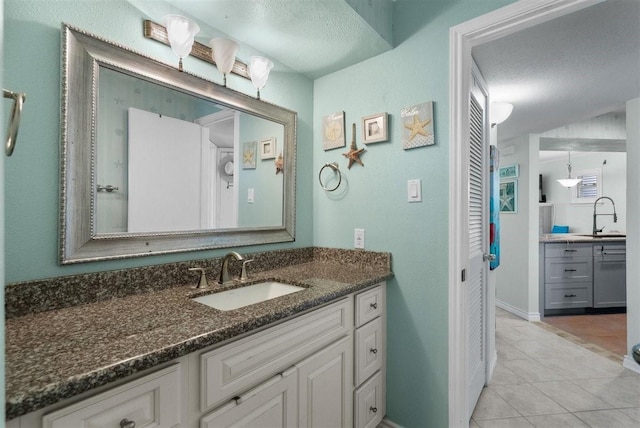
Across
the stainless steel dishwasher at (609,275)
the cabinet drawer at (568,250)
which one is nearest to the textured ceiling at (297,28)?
the cabinet drawer at (568,250)

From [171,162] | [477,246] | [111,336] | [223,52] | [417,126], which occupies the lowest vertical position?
[111,336]

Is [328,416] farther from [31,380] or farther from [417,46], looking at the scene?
[417,46]

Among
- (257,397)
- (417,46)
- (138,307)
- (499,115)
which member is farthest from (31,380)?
(499,115)

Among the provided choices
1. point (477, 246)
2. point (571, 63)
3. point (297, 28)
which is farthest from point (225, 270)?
point (571, 63)

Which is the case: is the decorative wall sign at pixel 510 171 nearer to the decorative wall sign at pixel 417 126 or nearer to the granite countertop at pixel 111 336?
the decorative wall sign at pixel 417 126

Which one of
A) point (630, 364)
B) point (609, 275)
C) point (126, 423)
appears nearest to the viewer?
point (126, 423)

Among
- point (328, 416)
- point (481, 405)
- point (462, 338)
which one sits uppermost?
point (462, 338)

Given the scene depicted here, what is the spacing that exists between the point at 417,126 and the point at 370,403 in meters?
1.42

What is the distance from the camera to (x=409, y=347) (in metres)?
1.62

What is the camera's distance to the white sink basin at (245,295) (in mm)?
1318

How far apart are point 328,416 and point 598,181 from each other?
7.07 m

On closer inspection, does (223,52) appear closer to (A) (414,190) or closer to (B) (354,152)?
(B) (354,152)

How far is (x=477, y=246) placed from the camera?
1927mm

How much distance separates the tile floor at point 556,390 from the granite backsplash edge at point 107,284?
4.02ft
